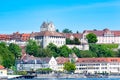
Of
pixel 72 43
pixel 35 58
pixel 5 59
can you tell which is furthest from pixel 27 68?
pixel 72 43

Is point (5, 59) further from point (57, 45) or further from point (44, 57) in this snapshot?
point (57, 45)

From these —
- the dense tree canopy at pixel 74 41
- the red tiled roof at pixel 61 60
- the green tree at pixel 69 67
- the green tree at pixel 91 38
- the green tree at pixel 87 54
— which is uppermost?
the green tree at pixel 91 38

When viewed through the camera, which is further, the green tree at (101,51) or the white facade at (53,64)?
the green tree at (101,51)

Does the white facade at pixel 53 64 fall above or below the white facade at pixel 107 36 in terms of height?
below

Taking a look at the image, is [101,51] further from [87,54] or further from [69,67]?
[69,67]

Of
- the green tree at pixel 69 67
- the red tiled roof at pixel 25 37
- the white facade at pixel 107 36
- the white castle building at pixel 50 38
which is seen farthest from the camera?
the white facade at pixel 107 36

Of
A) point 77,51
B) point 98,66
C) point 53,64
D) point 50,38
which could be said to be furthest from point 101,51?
point 53,64

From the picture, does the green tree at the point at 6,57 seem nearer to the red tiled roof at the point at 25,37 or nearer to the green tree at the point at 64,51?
the green tree at the point at 64,51

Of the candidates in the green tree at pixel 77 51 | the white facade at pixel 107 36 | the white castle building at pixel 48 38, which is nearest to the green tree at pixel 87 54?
the green tree at pixel 77 51

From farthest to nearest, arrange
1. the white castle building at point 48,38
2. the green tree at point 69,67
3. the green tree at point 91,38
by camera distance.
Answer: the green tree at point 91,38 < the white castle building at point 48,38 < the green tree at point 69,67

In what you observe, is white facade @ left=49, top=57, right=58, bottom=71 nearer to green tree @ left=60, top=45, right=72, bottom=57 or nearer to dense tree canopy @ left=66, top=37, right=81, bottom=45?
green tree @ left=60, top=45, right=72, bottom=57

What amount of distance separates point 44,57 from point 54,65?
2.16 m

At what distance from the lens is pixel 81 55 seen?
115312 mm

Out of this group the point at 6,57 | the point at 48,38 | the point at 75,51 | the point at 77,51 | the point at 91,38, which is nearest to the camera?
the point at 6,57
